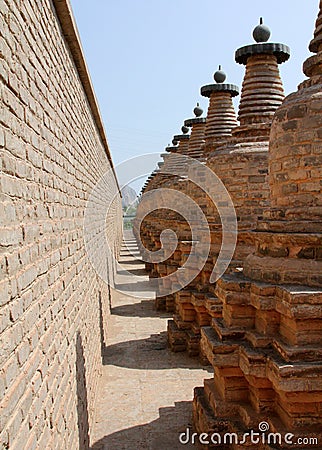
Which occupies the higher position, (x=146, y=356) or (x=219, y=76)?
(x=219, y=76)

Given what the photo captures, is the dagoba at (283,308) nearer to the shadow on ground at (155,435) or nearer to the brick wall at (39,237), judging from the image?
the shadow on ground at (155,435)

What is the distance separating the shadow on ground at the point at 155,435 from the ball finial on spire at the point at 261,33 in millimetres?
6887

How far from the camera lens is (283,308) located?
188 inches

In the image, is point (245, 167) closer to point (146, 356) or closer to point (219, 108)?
point (146, 356)

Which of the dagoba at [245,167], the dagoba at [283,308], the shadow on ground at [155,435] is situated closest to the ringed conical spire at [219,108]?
the dagoba at [245,167]

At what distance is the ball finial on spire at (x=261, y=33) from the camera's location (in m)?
9.23

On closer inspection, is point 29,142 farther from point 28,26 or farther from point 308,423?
point 308,423

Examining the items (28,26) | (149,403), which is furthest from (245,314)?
(28,26)

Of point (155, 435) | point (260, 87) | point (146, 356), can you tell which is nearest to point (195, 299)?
point (146, 356)

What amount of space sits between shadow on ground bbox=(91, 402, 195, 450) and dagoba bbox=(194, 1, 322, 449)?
2.19 ft

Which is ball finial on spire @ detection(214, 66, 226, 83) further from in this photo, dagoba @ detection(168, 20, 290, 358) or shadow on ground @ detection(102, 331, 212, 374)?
shadow on ground @ detection(102, 331, 212, 374)

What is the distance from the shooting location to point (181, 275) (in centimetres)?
1135

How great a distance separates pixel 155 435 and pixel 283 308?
2.92 metres

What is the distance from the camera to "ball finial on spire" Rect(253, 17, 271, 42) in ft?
30.3
